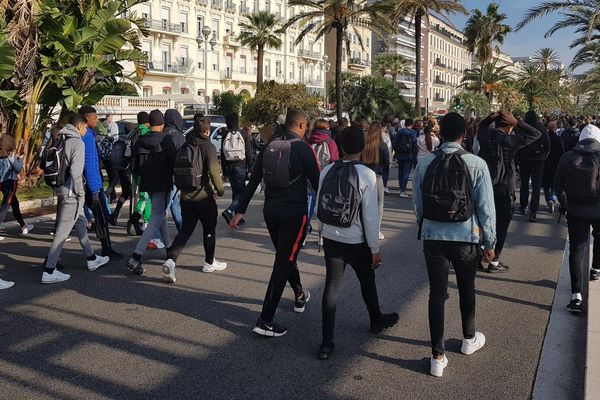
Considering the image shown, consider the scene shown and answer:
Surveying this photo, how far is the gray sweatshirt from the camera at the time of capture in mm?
4211

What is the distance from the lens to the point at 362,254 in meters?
4.36

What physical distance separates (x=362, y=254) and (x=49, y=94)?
32.7 ft

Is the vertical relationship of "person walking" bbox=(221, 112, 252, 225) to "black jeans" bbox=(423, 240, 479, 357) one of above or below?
above

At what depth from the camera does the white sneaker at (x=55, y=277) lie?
20.4 ft

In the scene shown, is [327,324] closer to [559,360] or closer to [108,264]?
[559,360]

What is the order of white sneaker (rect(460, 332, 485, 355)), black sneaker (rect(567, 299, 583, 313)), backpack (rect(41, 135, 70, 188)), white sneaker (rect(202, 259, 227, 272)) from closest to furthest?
white sneaker (rect(460, 332, 485, 355)) → black sneaker (rect(567, 299, 583, 313)) → backpack (rect(41, 135, 70, 188)) → white sneaker (rect(202, 259, 227, 272))

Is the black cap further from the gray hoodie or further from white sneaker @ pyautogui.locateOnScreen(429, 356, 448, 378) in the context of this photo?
white sneaker @ pyautogui.locateOnScreen(429, 356, 448, 378)

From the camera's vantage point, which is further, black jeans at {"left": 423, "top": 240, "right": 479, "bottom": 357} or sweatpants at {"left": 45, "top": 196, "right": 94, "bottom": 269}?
sweatpants at {"left": 45, "top": 196, "right": 94, "bottom": 269}

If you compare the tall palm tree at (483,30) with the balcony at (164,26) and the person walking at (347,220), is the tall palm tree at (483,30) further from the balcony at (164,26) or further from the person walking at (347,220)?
the person walking at (347,220)

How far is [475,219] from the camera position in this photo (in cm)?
Result: 404

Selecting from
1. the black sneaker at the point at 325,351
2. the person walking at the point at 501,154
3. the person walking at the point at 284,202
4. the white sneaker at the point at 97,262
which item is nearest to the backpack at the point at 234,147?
the white sneaker at the point at 97,262

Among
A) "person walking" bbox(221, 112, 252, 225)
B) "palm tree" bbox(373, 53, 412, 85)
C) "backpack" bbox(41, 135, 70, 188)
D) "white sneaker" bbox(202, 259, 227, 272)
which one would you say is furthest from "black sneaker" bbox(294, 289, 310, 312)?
"palm tree" bbox(373, 53, 412, 85)

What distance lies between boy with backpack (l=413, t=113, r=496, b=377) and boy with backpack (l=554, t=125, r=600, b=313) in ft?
6.03

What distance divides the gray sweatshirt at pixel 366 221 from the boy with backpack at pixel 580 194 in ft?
7.84
